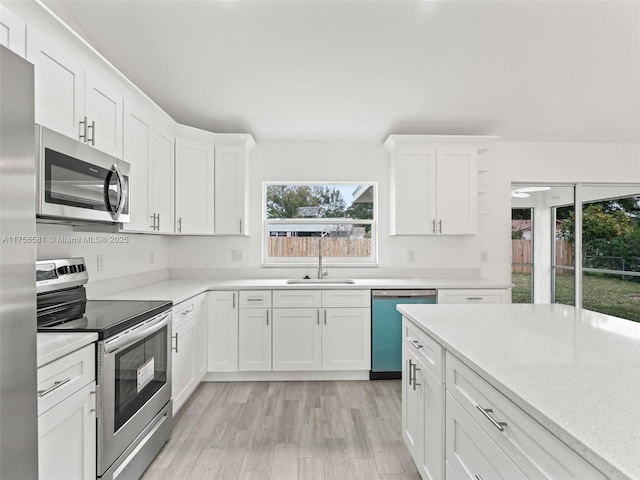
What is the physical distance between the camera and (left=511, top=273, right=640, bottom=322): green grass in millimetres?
3889

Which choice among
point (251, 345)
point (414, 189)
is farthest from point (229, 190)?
point (414, 189)

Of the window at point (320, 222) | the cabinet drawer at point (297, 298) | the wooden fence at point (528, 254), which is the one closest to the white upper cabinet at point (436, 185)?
the window at point (320, 222)

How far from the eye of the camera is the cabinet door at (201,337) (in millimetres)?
2873

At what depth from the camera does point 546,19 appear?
1925 millimetres

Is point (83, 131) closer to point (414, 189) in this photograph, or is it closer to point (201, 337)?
point (201, 337)

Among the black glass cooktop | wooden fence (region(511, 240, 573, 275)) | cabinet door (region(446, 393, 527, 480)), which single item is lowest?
cabinet door (region(446, 393, 527, 480))

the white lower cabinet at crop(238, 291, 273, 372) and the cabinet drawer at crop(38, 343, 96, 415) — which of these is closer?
the cabinet drawer at crop(38, 343, 96, 415)

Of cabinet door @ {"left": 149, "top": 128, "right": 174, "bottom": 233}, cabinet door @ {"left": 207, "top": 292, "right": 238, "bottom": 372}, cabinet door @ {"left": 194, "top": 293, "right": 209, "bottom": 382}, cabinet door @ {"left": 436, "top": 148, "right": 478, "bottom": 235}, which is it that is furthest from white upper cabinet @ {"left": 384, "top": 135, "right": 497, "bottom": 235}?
cabinet door @ {"left": 149, "top": 128, "right": 174, "bottom": 233}

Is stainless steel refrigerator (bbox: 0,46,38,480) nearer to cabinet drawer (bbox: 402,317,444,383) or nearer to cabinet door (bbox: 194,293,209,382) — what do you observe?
cabinet drawer (bbox: 402,317,444,383)

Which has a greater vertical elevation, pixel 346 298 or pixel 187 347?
pixel 346 298

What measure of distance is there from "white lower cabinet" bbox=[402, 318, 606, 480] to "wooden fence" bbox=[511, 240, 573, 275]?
8.92 ft

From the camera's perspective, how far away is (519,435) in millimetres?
883

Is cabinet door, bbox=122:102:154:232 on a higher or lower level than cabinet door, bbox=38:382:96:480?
higher

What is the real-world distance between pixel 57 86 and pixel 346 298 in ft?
8.35
